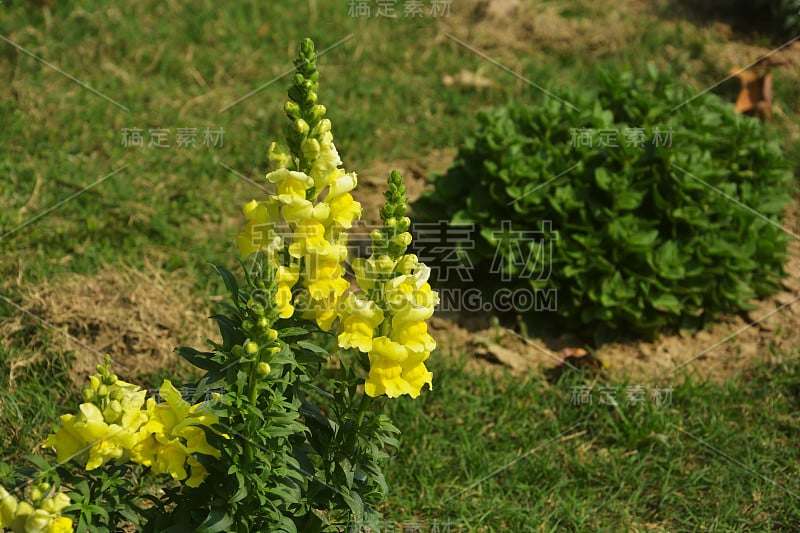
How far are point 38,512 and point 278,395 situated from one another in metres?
0.60

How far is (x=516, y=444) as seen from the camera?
3.74 metres

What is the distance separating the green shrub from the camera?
416cm

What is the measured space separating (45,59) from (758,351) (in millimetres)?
4391

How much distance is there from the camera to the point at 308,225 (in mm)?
2406

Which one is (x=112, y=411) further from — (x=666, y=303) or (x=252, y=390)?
(x=666, y=303)

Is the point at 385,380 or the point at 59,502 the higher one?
the point at 385,380

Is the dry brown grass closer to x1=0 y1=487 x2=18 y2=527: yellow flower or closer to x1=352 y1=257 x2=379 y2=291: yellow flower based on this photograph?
x1=0 y1=487 x2=18 y2=527: yellow flower

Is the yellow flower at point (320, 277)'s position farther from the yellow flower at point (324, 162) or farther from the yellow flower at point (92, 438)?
the yellow flower at point (92, 438)

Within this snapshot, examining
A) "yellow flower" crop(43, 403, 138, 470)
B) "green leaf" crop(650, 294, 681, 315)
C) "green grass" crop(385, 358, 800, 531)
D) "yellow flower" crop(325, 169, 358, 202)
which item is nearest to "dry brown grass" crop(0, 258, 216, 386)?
"green grass" crop(385, 358, 800, 531)

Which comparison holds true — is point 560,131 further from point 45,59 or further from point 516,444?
point 45,59

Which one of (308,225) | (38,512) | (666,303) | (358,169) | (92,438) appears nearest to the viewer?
(38,512)

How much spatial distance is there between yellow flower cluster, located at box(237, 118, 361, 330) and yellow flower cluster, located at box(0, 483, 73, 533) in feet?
2.25

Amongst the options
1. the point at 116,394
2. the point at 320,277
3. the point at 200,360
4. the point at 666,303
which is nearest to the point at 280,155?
the point at 320,277

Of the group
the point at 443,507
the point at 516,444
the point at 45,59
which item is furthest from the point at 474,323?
the point at 45,59
